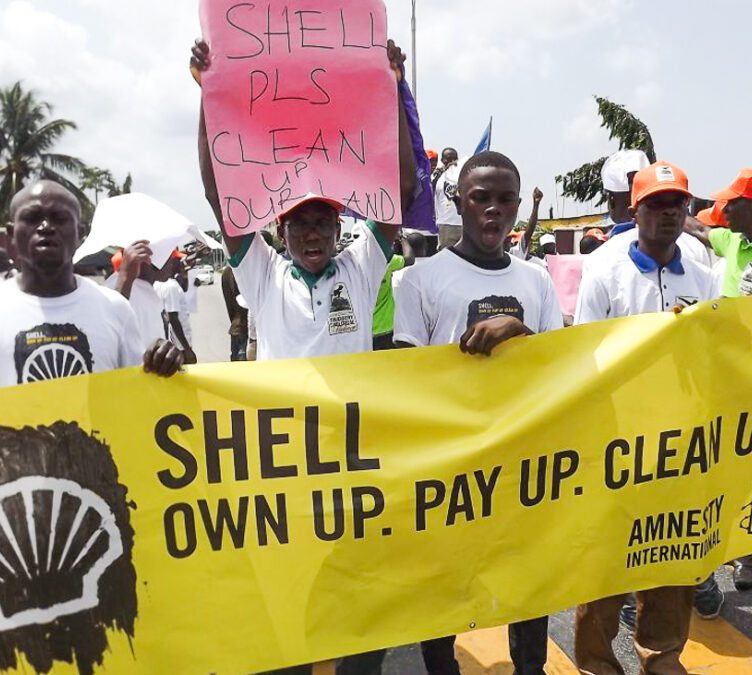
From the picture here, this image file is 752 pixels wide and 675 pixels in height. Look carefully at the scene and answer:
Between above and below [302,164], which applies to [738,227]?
below

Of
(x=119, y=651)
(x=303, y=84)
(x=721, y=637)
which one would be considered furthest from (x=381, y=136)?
(x=721, y=637)

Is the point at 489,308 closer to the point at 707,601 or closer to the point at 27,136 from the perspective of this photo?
the point at 707,601

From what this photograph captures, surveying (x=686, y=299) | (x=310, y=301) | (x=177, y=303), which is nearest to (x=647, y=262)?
(x=686, y=299)

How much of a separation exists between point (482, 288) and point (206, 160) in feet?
3.61

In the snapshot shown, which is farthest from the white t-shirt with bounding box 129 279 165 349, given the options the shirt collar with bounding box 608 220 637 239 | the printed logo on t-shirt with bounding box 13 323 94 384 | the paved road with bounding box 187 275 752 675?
the shirt collar with bounding box 608 220 637 239

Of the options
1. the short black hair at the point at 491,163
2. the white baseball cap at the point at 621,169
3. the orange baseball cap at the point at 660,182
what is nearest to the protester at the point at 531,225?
the white baseball cap at the point at 621,169

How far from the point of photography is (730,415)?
2.75 meters

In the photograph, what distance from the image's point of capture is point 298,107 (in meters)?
2.71

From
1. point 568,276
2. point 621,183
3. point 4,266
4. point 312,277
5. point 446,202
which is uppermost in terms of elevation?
point 621,183

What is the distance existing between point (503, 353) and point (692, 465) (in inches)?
33.0

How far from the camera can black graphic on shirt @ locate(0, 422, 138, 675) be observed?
2195 millimetres

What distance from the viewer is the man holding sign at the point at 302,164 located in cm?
263

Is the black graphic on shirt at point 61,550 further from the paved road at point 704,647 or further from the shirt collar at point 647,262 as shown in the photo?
the shirt collar at point 647,262

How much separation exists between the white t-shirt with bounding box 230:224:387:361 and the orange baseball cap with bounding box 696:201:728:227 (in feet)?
7.52
